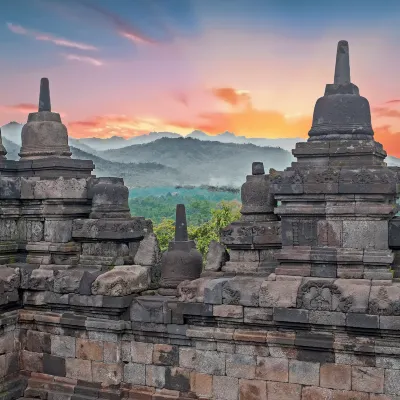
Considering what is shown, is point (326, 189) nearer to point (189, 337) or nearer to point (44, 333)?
A: point (189, 337)

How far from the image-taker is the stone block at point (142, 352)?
8.39 metres

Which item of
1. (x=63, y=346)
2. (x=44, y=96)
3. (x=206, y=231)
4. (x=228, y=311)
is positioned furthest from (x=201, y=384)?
(x=206, y=231)

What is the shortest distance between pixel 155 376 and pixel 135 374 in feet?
1.08

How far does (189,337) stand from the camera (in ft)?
26.4

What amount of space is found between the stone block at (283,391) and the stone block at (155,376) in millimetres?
1560

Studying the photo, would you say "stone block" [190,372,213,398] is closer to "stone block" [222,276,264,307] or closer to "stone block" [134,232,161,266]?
"stone block" [222,276,264,307]

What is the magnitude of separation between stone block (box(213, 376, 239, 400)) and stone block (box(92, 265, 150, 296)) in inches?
68.6

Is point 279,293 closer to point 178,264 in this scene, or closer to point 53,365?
point 178,264

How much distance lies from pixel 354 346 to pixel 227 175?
63.6 metres

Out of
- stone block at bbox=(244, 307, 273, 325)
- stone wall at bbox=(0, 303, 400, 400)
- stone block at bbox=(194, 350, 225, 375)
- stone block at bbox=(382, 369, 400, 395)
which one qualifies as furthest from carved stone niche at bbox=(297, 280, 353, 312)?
stone block at bbox=(194, 350, 225, 375)

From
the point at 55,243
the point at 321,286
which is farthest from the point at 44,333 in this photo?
the point at 321,286

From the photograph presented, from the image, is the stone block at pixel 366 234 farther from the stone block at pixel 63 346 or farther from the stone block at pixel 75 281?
the stone block at pixel 63 346

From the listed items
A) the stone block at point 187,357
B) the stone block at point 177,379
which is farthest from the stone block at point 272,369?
the stone block at point 177,379

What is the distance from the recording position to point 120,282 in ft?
27.7
